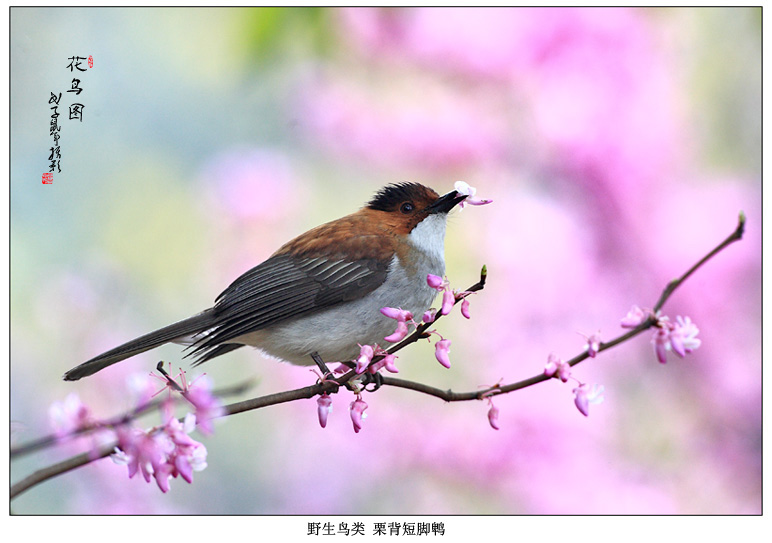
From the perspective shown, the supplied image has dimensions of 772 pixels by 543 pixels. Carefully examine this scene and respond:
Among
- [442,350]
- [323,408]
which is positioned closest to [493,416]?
[442,350]

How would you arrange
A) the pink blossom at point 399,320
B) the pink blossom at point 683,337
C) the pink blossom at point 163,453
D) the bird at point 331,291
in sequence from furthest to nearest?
1. the bird at point 331,291
2. the pink blossom at point 399,320
3. the pink blossom at point 683,337
4. the pink blossom at point 163,453

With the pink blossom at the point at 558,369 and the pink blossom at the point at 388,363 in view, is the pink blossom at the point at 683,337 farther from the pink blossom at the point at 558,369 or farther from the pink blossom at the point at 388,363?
the pink blossom at the point at 388,363

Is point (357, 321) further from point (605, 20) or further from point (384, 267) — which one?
point (605, 20)

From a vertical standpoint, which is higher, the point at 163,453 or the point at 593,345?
the point at 593,345

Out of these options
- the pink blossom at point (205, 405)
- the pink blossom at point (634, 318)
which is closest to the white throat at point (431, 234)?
the pink blossom at point (634, 318)

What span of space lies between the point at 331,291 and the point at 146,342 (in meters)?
0.61

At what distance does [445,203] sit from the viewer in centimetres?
268

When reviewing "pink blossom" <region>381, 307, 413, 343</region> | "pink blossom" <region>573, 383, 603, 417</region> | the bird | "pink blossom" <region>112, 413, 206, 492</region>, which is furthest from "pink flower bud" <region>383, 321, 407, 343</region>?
the bird

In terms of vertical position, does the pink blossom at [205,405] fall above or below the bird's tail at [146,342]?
below

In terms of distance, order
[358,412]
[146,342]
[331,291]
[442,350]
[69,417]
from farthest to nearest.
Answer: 1. [331,291]
2. [146,342]
3. [358,412]
4. [442,350]
5. [69,417]

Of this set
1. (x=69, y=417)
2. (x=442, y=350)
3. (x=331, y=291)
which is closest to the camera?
(x=69, y=417)

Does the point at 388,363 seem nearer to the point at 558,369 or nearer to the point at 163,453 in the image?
the point at 558,369

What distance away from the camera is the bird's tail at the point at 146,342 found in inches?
86.0

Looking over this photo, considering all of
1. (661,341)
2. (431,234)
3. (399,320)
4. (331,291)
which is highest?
(431,234)
